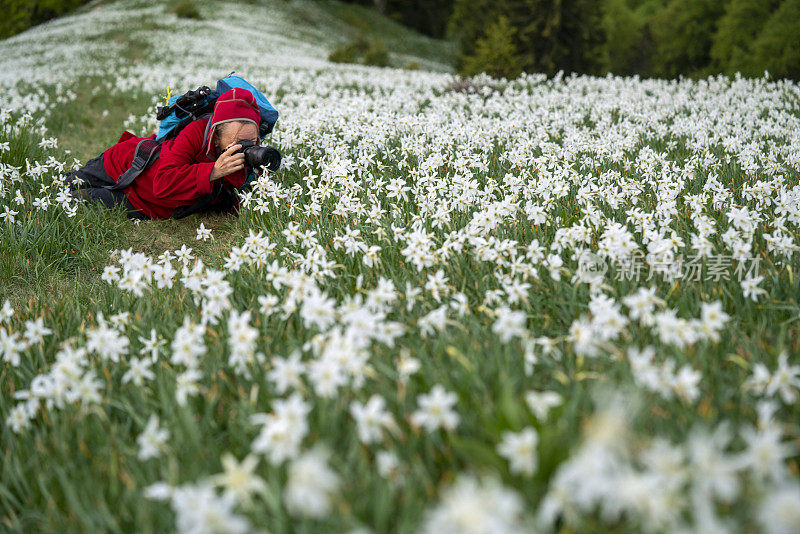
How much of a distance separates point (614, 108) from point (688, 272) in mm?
5622

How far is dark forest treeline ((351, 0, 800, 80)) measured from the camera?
2733cm

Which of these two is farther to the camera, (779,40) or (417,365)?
(779,40)

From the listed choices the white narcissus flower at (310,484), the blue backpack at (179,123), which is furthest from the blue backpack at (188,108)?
the white narcissus flower at (310,484)

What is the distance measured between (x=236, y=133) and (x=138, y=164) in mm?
1103

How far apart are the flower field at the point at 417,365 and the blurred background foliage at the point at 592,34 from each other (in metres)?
16.6

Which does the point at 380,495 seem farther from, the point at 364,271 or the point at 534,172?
the point at 534,172

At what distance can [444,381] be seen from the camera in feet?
6.53

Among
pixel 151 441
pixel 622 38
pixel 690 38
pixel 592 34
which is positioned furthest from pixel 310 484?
pixel 622 38

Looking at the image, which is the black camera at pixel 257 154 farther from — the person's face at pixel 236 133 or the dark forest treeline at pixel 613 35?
the dark forest treeline at pixel 613 35

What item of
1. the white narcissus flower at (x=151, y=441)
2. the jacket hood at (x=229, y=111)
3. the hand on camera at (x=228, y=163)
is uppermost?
the jacket hood at (x=229, y=111)

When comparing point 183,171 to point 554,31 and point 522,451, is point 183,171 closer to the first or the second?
point 522,451

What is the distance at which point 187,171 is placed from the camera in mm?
4680

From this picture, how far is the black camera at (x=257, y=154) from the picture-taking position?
14.7 feet

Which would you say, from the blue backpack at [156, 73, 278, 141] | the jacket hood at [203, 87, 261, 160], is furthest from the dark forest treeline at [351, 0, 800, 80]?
the jacket hood at [203, 87, 261, 160]
